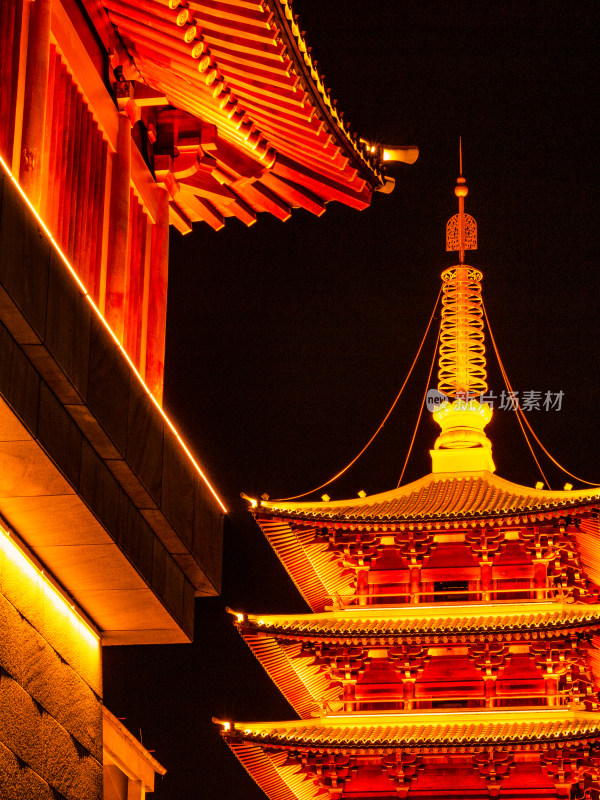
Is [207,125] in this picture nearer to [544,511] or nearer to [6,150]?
[6,150]

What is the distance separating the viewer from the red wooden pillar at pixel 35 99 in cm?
1284

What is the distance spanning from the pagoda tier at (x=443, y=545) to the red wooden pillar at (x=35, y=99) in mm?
16860

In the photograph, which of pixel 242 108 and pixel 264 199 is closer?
pixel 242 108

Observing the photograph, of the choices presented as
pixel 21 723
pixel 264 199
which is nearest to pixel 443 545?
pixel 264 199

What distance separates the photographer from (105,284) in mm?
14727

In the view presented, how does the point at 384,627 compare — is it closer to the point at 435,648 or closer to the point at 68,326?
the point at 435,648

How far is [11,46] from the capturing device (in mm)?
12891

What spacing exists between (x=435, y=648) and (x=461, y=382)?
20.9ft

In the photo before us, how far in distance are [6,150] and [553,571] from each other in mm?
18965

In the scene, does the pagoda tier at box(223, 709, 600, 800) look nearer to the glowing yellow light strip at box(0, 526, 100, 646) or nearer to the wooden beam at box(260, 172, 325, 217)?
the wooden beam at box(260, 172, 325, 217)

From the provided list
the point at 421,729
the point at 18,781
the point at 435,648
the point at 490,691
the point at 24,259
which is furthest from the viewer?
the point at 435,648

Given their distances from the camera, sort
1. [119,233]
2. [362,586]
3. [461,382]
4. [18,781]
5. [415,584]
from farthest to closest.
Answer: [461,382] → [362,586] → [415,584] → [119,233] → [18,781]

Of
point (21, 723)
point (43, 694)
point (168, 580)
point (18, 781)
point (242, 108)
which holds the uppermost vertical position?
point (242, 108)

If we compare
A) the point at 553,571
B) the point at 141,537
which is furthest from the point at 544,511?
the point at 141,537
